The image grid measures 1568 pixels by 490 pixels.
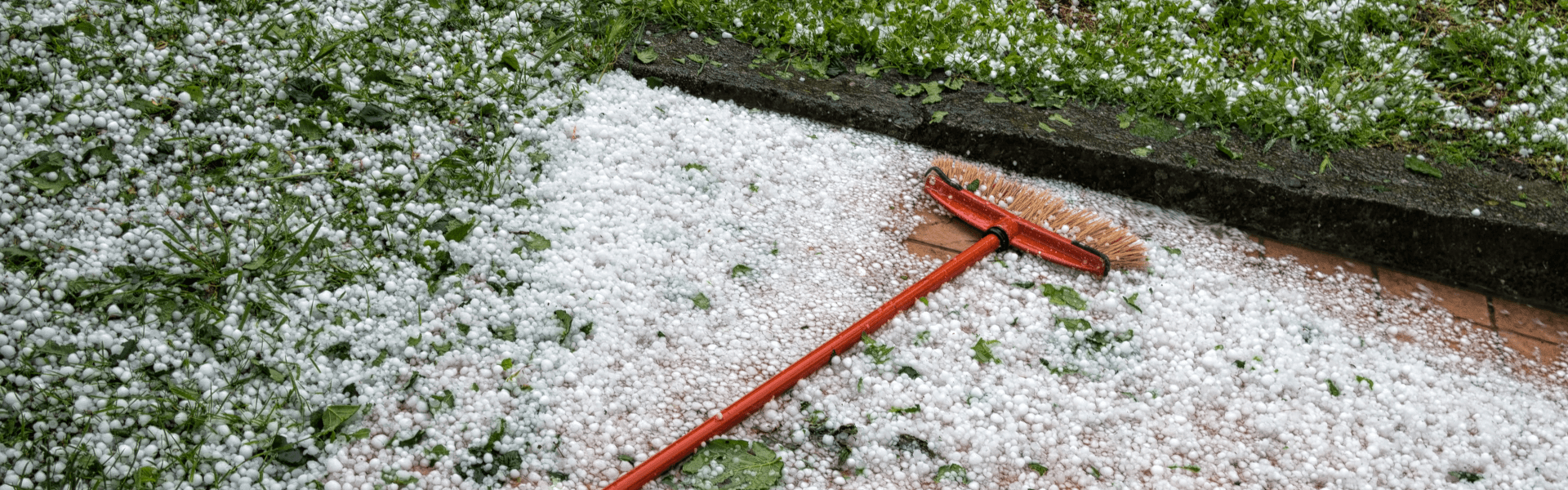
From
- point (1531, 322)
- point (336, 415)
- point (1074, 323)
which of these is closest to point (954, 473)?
point (1074, 323)

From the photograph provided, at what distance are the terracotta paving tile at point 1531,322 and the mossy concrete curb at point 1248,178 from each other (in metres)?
0.04

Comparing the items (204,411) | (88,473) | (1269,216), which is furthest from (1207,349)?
(88,473)

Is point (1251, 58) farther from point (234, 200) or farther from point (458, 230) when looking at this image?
point (234, 200)

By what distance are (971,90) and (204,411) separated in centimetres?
225

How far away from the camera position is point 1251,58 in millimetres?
3059

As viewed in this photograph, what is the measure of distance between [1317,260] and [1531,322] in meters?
0.53

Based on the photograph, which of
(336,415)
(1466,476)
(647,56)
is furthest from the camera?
(647,56)

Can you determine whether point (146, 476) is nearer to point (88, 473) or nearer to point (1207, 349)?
point (88, 473)

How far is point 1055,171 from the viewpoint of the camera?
2.77 meters

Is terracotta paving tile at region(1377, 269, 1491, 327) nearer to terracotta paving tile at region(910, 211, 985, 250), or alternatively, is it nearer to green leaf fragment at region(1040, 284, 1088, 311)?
green leaf fragment at region(1040, 284, 1088, 311)

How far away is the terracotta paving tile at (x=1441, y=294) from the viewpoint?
2.41 m

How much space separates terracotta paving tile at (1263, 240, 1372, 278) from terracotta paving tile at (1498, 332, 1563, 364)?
0.35m

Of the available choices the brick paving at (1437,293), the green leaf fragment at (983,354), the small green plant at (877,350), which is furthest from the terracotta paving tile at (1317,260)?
the small green plant at (877,350)

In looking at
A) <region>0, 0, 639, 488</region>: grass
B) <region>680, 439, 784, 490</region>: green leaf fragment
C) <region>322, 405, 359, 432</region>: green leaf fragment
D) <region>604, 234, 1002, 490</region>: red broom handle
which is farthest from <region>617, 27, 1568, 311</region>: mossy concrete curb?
<region>322, 405, 359, 432</region>: green leaf fragment
